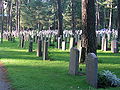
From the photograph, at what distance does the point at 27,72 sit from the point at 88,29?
4.05 m

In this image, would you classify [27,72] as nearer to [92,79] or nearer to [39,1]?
[92,79]

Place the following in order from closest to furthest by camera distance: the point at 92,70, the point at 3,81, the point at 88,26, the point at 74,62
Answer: the point at 92,70
the point at 3,81
the point at 74,62
the point at 88,26

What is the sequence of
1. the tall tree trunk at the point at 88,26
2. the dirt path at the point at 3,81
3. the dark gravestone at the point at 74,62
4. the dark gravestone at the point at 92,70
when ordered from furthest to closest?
the tall tree trunk at the point at 88,26
the dark gravestone at the point at 74,62
the dirt path at the point at 3,81
the dark gravestone at the point at 92,70

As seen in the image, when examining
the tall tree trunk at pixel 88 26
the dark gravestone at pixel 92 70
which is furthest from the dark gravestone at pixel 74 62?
the tall tree trunk at pixel 88 26

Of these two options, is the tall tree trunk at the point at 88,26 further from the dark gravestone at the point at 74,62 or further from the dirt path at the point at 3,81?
the dirt path at the point at 3,81

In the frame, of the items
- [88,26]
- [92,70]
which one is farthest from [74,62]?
[88,26]

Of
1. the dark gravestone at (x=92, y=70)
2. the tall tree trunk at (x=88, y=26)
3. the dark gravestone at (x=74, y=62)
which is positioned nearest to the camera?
the dark gravestone at (x=92, y=70)

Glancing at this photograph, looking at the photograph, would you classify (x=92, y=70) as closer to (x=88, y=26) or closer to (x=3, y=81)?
(x=3, y=81)

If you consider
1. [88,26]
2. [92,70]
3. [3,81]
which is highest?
[88,26]

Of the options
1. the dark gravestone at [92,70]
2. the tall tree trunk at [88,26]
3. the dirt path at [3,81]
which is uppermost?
the tall tree trunk at [88,26]

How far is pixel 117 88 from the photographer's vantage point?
9117 mm

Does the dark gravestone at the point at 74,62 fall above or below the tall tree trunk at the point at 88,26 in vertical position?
below

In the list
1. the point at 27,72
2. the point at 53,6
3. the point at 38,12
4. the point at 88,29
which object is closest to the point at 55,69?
the point at 27,72

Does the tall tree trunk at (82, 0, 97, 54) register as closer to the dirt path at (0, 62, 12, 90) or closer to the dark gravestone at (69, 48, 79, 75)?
the dark gravestone at (69, 48, 79, 75)
